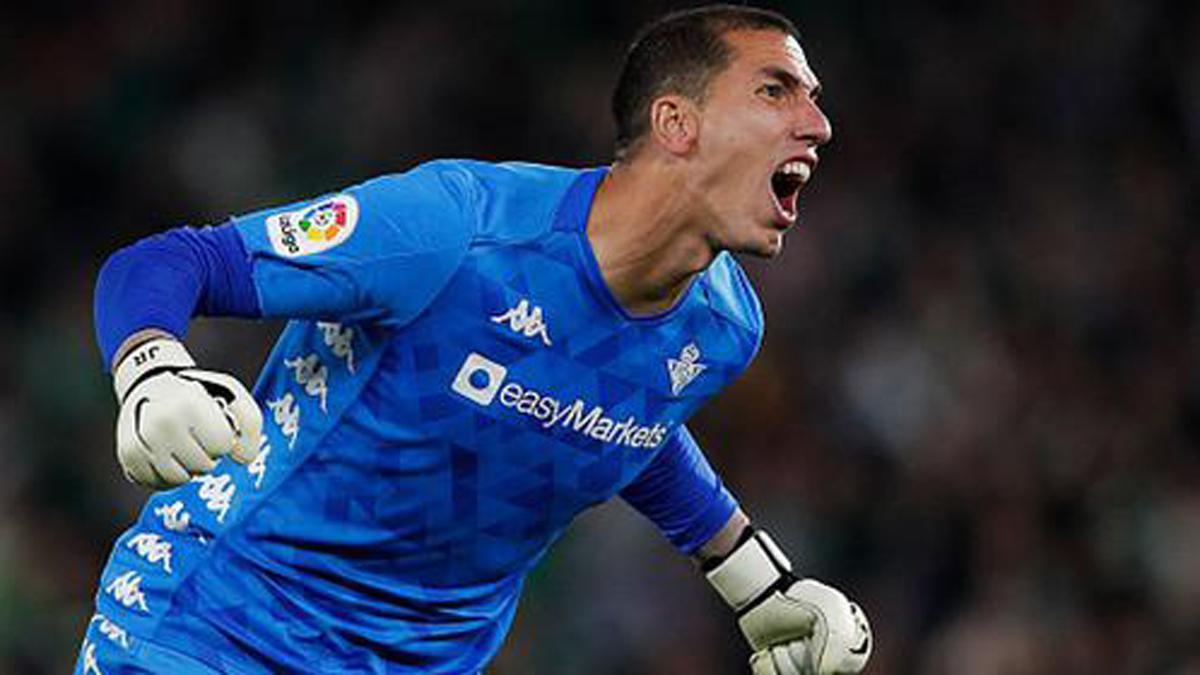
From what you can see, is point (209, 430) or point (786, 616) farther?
point (786, 616)

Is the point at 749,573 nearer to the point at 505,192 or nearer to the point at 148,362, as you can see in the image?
the point at 505,192

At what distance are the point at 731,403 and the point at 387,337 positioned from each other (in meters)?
4.67

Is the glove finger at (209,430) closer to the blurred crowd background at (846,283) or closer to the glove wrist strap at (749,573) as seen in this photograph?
the glove wrist strap at (749,573)

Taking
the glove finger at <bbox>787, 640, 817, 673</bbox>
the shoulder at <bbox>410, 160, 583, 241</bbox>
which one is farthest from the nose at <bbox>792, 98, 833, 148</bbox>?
the glove finger at <bbox>787, 640, 817, 673</bbox>

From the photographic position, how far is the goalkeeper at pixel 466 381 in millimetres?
→ 4242

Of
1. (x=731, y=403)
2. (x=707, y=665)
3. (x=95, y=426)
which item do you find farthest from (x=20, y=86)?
(x=707, y=665)

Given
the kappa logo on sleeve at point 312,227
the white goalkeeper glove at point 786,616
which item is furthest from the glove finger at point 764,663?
the kappa logo on sleeve at point 312,227

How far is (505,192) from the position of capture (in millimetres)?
4344

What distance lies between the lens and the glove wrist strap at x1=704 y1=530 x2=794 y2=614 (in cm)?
489

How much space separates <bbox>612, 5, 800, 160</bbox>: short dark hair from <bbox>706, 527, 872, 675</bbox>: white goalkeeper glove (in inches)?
33.6

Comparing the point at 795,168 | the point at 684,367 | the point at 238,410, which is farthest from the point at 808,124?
the point at 238,410

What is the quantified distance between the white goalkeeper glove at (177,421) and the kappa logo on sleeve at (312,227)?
336mm

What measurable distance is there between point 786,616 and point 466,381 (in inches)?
35.4

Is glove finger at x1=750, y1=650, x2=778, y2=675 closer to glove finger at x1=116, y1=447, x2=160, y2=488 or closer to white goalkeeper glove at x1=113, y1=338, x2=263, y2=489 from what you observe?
white goalkeeper glove at x1=113, y1=338, x2=263, y2=489
